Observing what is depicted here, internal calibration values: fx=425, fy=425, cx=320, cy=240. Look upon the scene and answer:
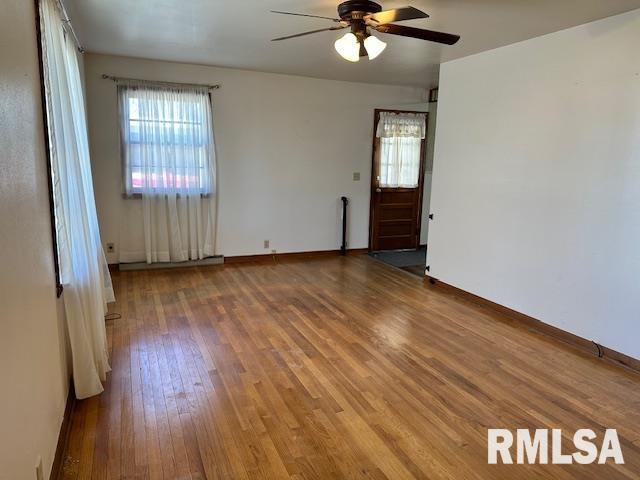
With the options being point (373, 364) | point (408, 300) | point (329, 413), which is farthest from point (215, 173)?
point (329, 413)

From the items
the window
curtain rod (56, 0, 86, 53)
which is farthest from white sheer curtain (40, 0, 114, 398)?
the window

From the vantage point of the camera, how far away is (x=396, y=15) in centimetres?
246

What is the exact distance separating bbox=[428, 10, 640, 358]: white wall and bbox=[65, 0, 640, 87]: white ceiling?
27 centimetres

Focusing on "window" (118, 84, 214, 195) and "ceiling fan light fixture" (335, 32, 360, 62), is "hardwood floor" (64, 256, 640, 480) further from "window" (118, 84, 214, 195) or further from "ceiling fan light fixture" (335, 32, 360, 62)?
"ceiling fan light fixture" (335, 32, 360, 62)

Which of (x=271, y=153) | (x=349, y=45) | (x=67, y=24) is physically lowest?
(x=271, y=153)

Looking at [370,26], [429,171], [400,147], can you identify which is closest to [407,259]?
[429,171]

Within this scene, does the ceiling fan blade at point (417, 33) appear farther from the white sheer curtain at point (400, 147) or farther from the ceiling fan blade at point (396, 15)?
the white sheer curtain at point (400, 147)

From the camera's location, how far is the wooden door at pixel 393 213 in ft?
21.2

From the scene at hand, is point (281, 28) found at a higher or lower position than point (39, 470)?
higher

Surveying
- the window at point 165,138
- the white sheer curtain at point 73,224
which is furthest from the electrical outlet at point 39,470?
the window at point 165,138

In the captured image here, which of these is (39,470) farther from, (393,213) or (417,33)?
(393,213)

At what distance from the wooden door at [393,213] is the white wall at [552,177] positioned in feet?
5.97

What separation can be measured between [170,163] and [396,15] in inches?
139

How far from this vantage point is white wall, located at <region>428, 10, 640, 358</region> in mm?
3025
